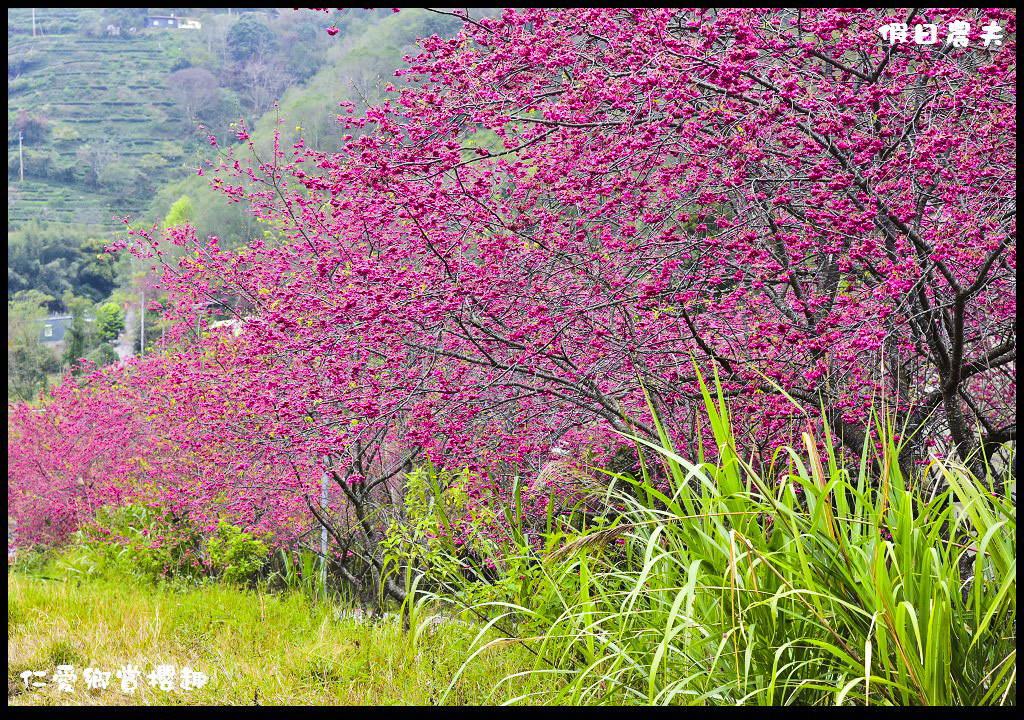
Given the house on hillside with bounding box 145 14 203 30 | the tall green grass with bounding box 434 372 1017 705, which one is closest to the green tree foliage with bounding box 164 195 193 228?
the house on hillside with bounding box 145 14 203 30

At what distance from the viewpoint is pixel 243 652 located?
3.22 meters

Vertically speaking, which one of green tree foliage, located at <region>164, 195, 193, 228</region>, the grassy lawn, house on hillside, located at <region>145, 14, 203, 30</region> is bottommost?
the grassy lawn

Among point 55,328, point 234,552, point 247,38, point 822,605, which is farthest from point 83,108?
point 822,605

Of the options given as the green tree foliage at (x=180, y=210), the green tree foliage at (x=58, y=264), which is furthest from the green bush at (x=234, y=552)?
the green tree foliage at (x=58, y=264)

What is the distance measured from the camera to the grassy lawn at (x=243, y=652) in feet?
8.19

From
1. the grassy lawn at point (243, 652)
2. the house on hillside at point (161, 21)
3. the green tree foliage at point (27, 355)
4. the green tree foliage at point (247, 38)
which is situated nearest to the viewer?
the grassy lawn at point (243, 652)

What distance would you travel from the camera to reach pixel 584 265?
115 inches

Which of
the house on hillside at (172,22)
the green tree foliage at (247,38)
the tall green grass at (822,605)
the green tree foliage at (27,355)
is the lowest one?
the green tree foliage at (27,355)

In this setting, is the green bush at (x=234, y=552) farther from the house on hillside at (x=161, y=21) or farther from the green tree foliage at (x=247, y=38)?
the house on hillside at (x=161, y=21)

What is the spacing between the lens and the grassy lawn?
2.50m

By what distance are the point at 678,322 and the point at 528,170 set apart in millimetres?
889

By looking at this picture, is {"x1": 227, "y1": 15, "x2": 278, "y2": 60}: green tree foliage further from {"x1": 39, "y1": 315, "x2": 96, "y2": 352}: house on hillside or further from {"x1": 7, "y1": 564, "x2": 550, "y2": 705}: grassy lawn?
{"x1": 7, "y1": 564, "x2": 550, "y2": 705}: grassy lawn

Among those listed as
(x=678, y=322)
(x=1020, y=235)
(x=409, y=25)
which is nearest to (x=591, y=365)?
(x=678, y=322)

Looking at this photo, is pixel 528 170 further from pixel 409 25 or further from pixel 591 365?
pixel 409 25
